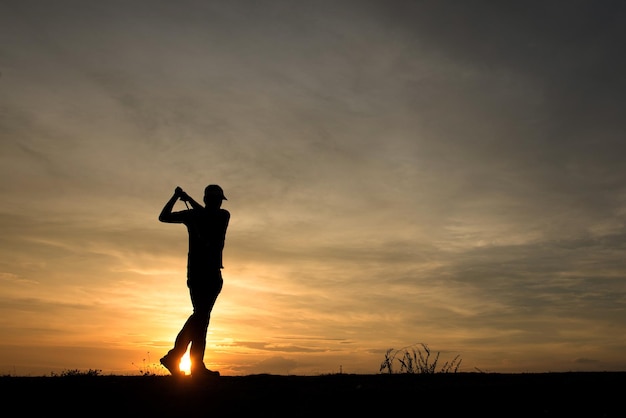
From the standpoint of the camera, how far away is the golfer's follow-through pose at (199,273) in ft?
31.6

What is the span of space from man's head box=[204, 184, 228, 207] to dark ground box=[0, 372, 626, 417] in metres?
2.58

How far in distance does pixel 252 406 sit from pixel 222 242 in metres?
3.03

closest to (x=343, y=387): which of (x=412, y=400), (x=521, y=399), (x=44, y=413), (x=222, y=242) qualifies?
(x=412, y=400)

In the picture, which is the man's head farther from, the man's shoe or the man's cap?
the man's shoe

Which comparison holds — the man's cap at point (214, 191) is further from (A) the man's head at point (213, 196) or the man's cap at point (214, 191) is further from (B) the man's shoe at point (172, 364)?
(B) the man's shoe at point (172, 364)

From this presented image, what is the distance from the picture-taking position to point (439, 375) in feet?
32.6

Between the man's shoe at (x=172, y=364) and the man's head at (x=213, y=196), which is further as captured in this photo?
the man's head at (x=213, y=196)

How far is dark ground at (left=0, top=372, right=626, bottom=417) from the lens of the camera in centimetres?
714

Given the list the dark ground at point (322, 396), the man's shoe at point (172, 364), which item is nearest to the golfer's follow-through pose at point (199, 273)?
the man's shoe at point (172, 364)

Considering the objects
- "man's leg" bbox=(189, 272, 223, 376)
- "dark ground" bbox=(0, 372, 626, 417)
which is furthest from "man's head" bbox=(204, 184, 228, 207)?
"dark ground" bbox=(0, 372, 626, 417)

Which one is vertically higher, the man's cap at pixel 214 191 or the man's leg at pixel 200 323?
the man's cap at pixel 214 191

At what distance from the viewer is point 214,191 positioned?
9.95 metres

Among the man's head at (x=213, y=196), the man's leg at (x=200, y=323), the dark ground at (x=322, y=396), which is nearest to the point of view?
the dark ground at (x=322, y=396)

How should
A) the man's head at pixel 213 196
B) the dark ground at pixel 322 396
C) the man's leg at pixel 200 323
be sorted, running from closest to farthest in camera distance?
the dark ground at pixel 322 396 < the man's leg at pixel 200 323 < the man's head at pixel 213 196
